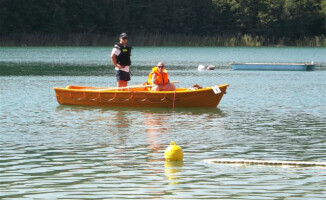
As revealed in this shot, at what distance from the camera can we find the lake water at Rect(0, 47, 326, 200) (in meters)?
11.9

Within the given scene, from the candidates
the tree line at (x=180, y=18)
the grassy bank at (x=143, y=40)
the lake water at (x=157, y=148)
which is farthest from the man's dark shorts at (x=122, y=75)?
the tree line at (x=180, y=18)

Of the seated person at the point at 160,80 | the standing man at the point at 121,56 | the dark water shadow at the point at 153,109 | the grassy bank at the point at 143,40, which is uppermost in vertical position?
the standing man at the point at 121,56

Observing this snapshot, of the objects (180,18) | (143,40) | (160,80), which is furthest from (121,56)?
(180,18)

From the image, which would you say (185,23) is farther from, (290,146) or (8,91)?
(290,146)

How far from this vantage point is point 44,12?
335ft

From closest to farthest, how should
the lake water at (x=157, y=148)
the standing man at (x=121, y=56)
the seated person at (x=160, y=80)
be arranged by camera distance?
the lake water at (x=157, y=148) → the seated person at (x=160, y=80) → the standing man at (x=121, y=56)

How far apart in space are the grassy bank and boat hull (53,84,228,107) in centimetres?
6900

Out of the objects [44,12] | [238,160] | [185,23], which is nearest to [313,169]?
[238,160]

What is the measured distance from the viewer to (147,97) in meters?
23.9

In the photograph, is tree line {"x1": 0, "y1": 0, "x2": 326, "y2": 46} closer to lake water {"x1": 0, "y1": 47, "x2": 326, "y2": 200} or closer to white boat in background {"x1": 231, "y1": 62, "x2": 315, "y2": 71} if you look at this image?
white boat in background {"x1": 231, "y1": 62, "x2": 315, "y2": 71}

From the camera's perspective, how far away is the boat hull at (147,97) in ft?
78.1

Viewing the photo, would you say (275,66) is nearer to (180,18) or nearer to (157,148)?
(157,148)

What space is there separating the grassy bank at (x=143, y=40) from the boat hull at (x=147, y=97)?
69003mm

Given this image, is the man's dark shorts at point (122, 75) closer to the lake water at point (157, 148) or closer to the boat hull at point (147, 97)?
the boat hull at point (147, 97)
